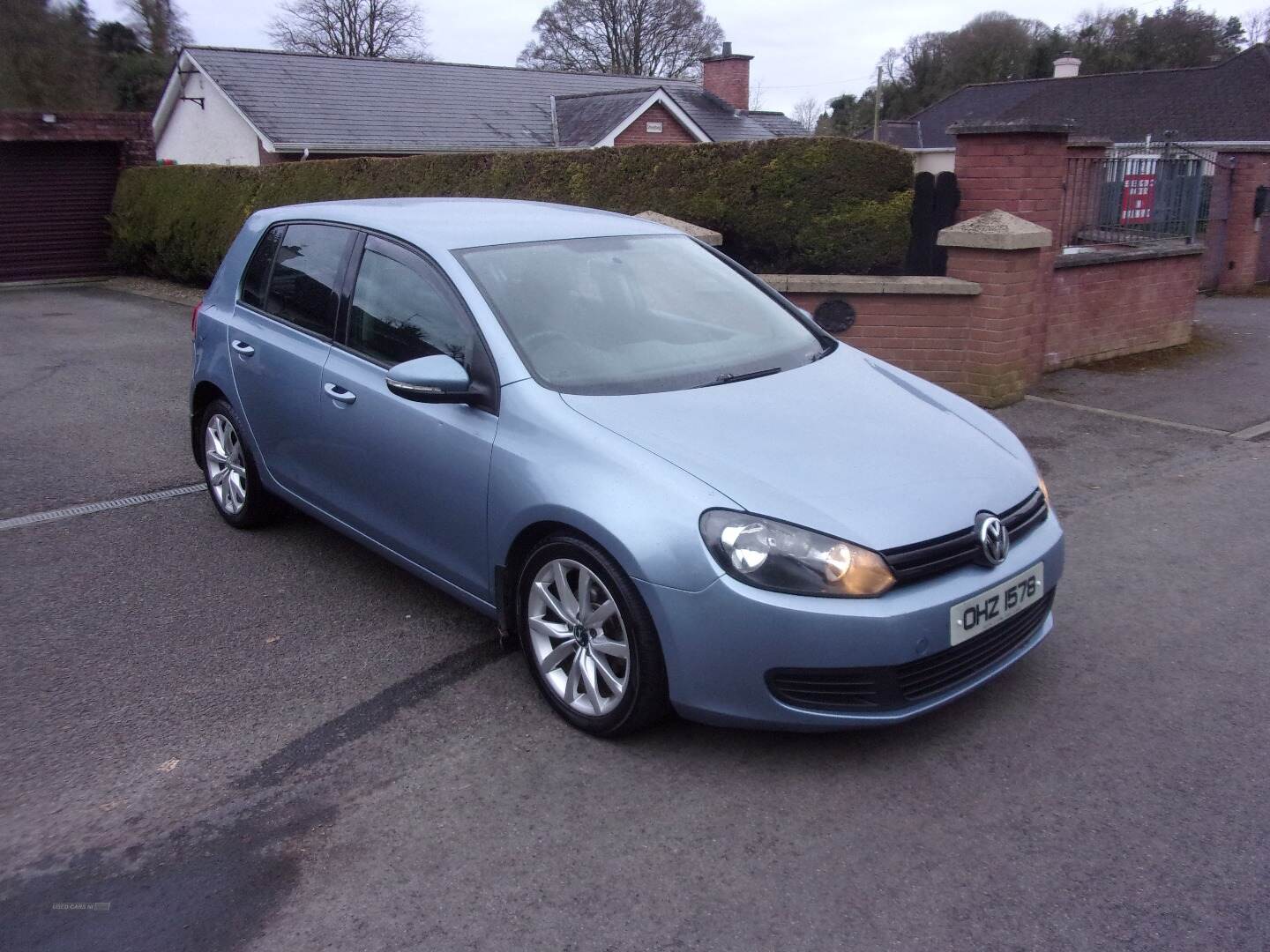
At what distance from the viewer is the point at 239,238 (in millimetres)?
5465

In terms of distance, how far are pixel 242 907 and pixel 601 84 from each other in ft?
112

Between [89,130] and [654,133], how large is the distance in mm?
13915

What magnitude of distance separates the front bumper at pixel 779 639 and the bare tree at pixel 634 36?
58837 millimetres

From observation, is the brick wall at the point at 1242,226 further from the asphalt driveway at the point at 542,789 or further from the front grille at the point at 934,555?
the front grille at the point at 934,555

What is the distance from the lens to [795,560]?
3.12 m

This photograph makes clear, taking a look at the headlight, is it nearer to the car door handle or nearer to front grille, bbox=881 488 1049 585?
front grille, bbox=881 488 1049 585

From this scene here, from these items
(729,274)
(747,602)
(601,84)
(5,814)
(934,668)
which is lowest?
(5,814)

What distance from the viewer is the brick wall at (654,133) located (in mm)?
27656

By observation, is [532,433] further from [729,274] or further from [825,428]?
[729,274]

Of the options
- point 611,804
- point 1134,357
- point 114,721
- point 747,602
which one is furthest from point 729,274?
point 1134,357

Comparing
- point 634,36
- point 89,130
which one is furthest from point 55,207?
point 634,36

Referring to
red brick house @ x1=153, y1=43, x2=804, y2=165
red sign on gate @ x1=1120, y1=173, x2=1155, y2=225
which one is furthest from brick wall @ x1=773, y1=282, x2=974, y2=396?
red brick house @ x1=153, y1=43, x2=804, y2=165

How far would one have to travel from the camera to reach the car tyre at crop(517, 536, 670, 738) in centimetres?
329

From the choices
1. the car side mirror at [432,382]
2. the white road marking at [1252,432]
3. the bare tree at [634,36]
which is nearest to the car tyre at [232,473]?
the car side mirror at [432,382]
